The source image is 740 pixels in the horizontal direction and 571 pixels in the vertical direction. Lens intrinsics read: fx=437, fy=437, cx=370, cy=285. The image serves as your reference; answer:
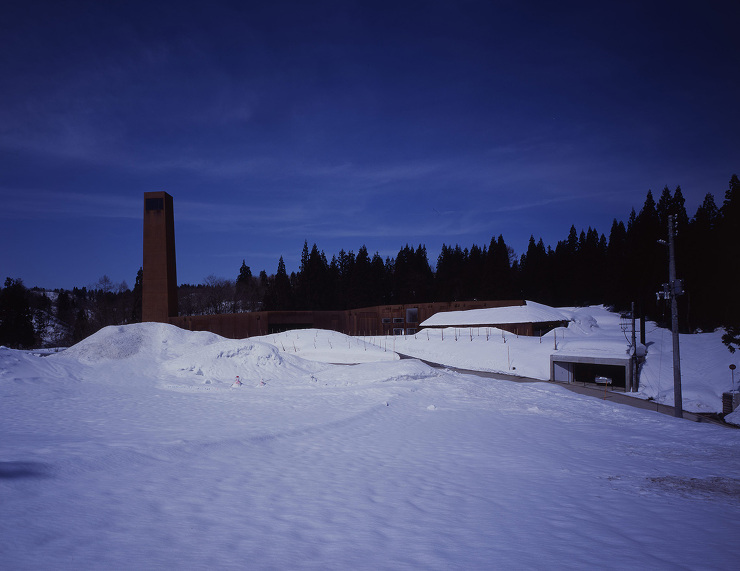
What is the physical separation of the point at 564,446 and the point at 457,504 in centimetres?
514

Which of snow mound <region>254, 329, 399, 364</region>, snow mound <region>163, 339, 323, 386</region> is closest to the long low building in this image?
snow mound <region>254, 329, 399, 364</region>

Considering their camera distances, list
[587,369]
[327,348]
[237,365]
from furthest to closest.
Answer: [327,348] → [587,369] → [237,365]

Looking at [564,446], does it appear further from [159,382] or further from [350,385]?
[159,382]

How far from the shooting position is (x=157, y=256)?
41156 mm

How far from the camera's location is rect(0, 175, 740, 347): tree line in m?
45.4

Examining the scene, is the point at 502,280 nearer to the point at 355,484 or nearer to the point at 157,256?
the point at 157,256

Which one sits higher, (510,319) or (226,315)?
(226,315)

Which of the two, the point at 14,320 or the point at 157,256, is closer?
the point at 157,256

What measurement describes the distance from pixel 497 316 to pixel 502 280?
2923 cm

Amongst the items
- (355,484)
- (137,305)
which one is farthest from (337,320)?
(355,484)

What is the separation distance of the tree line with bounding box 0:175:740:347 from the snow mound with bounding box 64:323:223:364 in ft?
126

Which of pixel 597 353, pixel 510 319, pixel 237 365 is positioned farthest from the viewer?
pixel 510 319

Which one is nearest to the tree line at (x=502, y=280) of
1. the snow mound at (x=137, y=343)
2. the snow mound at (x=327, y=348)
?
the snow mound at (x=327, y=348)

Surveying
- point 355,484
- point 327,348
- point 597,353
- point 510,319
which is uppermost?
point 510,319
